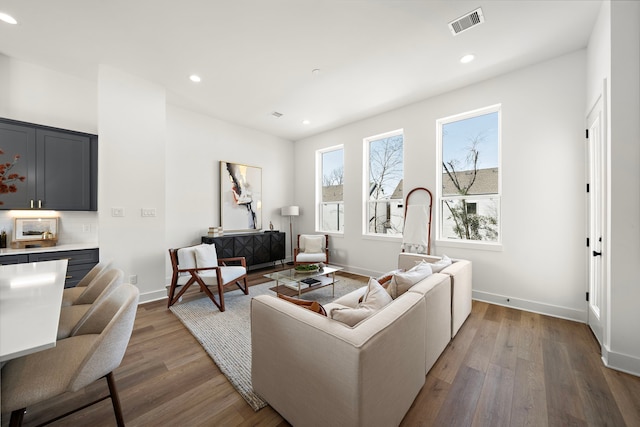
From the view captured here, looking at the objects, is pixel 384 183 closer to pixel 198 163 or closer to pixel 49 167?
pixel 198 163

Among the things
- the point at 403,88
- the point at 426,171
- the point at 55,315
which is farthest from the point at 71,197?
the point at 426,171

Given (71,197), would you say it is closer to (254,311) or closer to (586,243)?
(254,311)

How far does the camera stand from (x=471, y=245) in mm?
3473

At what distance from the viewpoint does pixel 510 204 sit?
319cm

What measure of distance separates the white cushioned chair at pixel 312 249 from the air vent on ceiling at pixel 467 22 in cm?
375

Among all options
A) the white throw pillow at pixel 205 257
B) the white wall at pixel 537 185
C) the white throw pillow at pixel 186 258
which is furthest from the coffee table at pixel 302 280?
the white wall at pixel 537 185

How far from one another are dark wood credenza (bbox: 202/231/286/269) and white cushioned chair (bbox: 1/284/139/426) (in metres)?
3.03

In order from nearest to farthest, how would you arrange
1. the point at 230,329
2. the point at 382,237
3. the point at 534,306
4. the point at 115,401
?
the point at 115,401, the point at 230,329, the point at 534,306, the point at 382,237

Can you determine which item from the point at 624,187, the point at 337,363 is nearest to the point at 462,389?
the point at 337,363

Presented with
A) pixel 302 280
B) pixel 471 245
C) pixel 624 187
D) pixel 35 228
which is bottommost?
pixel 302 280

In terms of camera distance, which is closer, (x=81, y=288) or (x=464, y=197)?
(x=81, y=288)

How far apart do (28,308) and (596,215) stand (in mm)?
4395

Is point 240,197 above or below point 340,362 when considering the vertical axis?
above

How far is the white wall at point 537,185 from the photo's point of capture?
9.12ft
